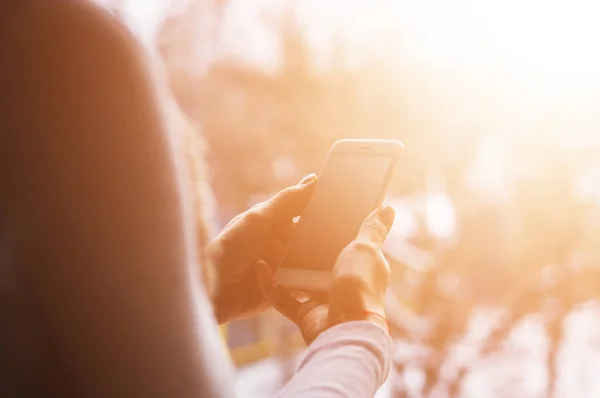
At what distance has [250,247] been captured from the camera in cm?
75

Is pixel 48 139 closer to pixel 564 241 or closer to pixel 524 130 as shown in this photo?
pixel 524 130

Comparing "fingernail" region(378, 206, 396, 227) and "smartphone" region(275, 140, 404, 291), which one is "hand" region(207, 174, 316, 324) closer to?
"smartphone" region(275, 140, 404, 291)

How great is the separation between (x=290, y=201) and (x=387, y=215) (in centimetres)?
15

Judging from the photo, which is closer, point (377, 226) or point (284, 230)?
point (377, 226)

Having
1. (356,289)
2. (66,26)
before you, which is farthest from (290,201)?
(66,26)

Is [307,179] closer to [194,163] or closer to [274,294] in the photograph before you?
[274,294]

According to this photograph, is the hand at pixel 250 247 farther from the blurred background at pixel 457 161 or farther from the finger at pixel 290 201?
the blurred background at pixel 457 161

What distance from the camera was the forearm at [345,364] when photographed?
42cm

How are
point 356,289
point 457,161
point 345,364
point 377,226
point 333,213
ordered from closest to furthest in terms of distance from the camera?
point 345,364, point 356,289, point 377,226, point 333,213, point 457,161

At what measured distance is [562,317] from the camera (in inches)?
102

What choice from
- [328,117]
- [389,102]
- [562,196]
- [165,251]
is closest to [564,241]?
[562,196]

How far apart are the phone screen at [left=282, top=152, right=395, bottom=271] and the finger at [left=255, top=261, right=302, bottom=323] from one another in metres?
0.03

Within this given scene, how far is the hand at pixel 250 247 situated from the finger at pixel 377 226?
0.47ft

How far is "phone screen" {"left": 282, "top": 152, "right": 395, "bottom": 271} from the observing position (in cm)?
77
